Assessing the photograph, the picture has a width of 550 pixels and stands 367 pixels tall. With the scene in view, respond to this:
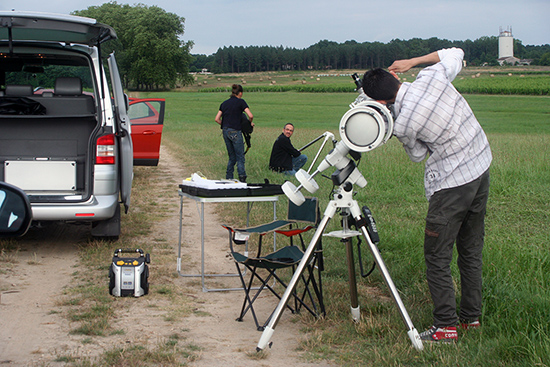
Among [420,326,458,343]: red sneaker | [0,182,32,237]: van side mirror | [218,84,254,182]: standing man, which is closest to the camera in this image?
[0,182,32,237]: van side mirror

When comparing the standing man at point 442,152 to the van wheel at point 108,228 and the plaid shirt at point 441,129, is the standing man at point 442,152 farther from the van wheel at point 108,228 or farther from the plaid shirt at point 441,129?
the van wheel at point 108,228

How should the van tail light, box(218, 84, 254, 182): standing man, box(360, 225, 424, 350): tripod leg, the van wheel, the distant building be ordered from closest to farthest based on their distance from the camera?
box(360, 225, 424, 350): tripod leg → the van tail light → the van wheel → box(218, 84, 254, 182): standing man → the distant building

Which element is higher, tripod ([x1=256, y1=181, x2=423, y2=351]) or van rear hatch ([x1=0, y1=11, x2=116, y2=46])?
van rear hatch ([x1=0, y1=11, x2=116, y2=46])

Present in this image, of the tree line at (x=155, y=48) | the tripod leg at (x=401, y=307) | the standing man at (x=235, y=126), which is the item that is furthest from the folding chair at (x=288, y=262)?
the tree line at (x=155, y=48)

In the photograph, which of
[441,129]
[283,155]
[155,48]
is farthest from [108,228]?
[155,48]

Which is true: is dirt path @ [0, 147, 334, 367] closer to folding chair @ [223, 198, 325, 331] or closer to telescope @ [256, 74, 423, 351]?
folding chair @ [223, 198, 325, 331]

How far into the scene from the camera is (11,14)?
5785 mm

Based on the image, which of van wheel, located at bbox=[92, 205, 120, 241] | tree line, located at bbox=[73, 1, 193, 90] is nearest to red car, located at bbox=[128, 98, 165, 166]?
van wheel, located at bbox=[92, 205, 120, 241]

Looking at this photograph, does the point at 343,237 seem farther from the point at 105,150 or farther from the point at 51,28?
the point at 51,28

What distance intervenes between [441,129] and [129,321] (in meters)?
2.62

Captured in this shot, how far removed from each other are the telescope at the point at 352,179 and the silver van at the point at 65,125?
3044mm

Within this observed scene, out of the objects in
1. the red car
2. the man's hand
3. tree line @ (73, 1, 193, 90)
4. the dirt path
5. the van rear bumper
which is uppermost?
tree line @ (73, 1, 193, 90)

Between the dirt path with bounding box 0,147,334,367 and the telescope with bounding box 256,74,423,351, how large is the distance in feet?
0.96

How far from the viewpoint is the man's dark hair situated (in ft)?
13.2
